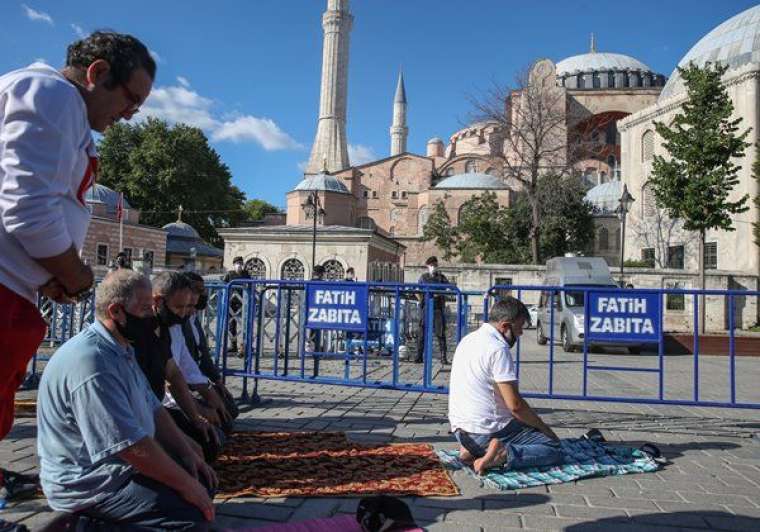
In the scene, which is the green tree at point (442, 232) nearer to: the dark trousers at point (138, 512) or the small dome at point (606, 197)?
the small dome at point (606, 197)

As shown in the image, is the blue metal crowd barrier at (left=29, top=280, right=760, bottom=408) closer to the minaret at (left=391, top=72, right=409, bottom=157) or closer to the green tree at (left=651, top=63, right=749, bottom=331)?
the green tree at (left=651, top=63, right=749, bottom=331)

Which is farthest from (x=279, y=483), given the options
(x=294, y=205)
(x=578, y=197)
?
(x=294, y=205)

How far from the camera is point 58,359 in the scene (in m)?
2.43

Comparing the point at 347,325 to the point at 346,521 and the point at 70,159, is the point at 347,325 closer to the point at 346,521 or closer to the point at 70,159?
the point at 346,521

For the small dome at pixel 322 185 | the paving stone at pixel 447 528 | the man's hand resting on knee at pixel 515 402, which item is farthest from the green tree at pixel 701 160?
the small dome at pixel 322 185

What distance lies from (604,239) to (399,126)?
47246 mm

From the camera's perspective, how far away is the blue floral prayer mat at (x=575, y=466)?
4.09 metres

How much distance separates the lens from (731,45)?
1535 inches

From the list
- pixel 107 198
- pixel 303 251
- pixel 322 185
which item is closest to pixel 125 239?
pixel 107 198

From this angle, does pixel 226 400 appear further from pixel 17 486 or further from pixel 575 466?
pixel 575 466

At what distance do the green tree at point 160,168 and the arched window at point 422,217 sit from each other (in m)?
22.1

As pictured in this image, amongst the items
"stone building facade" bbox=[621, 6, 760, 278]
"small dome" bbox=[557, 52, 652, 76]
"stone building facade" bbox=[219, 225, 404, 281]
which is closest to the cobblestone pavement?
"stone building facade" bbox=[219, 225, 404, 281]

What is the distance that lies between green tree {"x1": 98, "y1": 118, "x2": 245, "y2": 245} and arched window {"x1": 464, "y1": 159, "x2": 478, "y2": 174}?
30256mm

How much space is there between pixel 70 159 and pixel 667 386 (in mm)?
9821
